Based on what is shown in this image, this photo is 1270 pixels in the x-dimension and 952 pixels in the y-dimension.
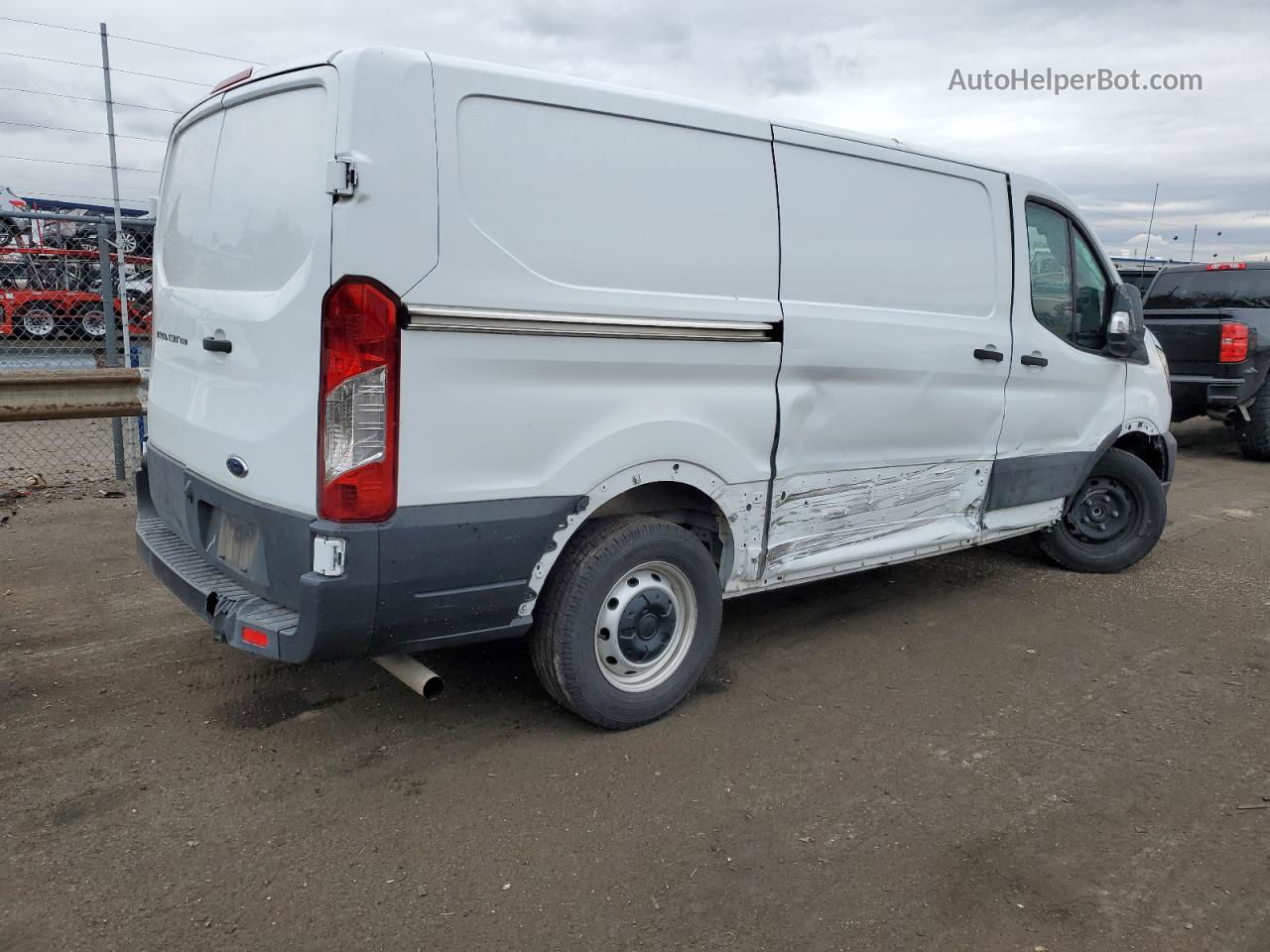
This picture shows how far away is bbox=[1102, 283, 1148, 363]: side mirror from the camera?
5.10 metres

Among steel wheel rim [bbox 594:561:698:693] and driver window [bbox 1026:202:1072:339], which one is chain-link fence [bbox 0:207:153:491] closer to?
steel wheel rim [bbox 594:561:698:693]

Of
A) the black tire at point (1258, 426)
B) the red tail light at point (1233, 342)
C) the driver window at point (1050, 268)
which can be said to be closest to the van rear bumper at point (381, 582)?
the driver window at point (1050, 268)

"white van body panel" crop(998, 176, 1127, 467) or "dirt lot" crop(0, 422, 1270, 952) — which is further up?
"white van body panel" crop(998, 176, 1127, 467)

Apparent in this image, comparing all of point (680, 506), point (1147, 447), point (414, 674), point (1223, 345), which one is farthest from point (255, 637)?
point (1223, 345)

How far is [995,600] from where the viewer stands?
5.18 meters

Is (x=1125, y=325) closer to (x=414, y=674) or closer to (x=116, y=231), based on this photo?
(x=414, y=674)

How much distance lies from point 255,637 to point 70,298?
465 cm

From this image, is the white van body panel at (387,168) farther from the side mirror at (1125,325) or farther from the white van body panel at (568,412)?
the side mirror at (1125,325)

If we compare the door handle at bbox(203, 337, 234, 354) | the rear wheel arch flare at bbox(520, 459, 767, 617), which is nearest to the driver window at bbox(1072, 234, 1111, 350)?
the rear wheel arch flare at bbox(520, 459, 767, 617)

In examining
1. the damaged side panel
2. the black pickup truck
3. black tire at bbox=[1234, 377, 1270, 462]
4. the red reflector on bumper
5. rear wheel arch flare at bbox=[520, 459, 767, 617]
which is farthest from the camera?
black tire at bbox=[1234, 377, 1270, 462]

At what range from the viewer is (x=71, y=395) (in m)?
5.33

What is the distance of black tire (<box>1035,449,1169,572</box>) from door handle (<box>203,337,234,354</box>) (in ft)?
14.7

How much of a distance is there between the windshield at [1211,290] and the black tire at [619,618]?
8.93 m

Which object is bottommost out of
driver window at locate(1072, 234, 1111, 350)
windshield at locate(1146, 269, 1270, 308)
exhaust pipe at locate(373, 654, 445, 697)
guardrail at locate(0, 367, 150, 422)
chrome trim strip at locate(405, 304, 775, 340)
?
exhaust pipe at locate(373, 654, 445, 697)
